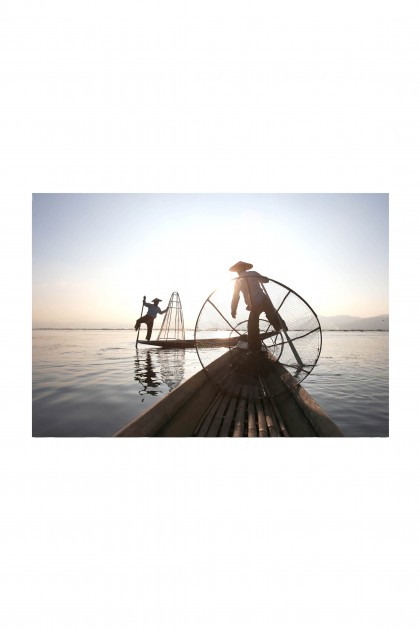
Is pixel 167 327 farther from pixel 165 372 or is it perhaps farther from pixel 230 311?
pixel 230 311

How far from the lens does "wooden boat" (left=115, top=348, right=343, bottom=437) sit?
9.30 feet

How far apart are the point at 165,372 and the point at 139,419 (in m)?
5.83

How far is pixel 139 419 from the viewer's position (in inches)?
102

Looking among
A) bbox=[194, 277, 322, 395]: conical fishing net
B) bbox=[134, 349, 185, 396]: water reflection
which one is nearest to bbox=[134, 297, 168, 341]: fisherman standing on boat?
bbox=[134, 349, 185, 396]: water reflection

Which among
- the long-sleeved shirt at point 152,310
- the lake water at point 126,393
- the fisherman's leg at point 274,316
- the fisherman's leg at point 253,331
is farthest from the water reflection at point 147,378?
the long-sleeved shirt at point 152,310

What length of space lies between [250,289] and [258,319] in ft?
1.55

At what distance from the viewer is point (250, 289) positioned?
4520 mm

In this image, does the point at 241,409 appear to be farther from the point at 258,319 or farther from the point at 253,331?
the point at 258,319

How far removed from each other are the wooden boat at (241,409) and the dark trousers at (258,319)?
233 millimetres

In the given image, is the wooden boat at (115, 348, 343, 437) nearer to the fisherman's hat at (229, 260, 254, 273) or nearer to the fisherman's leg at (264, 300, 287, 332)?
the fisherman's leg at (264, 300, 287, 332)

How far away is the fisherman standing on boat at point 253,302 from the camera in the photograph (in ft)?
14.9

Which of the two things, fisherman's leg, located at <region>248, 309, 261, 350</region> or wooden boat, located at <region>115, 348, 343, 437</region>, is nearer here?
wooden boat, located at <region>115, 348, 343, 437</region>

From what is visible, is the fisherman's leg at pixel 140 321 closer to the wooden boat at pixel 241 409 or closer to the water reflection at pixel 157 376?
the water reflection at pixel 157 376

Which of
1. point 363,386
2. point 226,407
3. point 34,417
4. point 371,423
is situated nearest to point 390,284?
point 371,423
